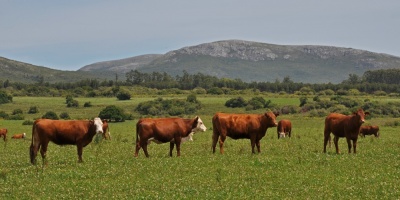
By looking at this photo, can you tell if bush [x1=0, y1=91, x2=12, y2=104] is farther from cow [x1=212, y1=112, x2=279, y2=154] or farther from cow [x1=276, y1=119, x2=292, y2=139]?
cow [x1=212, y1=112, x2=279, y2=154]

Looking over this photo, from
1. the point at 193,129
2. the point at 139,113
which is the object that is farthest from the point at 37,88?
the point at 193,129

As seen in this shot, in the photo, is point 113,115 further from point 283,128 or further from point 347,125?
point 347,125

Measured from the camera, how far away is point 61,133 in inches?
914

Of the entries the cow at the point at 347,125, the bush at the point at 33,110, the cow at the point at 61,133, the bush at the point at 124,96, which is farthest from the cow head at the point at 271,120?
the bush at the point at 124,96

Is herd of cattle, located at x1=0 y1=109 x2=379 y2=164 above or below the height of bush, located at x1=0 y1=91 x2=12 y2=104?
above

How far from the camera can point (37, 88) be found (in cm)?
17700

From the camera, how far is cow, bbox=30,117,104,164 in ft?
74.8

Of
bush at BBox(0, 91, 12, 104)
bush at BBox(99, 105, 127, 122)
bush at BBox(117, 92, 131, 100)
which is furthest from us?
bush at BBox(117, 92, 131, 100)

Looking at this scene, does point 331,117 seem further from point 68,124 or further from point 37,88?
point 37,88

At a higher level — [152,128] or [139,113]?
[152,128]

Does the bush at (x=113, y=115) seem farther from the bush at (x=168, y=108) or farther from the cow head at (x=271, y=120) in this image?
the cow head at (x=271, y=120)

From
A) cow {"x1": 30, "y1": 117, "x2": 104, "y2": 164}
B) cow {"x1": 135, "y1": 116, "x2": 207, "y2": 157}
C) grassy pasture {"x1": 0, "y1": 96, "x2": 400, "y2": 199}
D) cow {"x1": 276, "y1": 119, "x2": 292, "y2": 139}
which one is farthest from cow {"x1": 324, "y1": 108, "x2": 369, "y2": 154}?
cow {"x1": 276, "y1": 119, "x2": 292, "y2": 139}

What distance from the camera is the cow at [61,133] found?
2280cm

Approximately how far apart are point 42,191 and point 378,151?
18578 mm
